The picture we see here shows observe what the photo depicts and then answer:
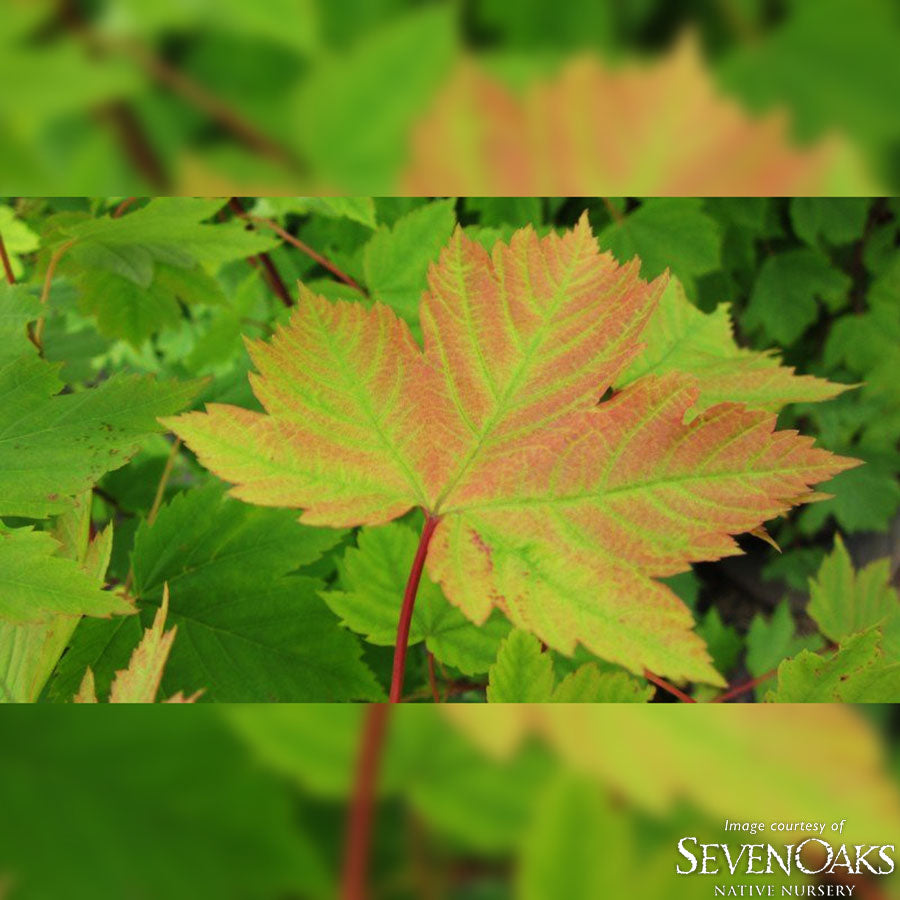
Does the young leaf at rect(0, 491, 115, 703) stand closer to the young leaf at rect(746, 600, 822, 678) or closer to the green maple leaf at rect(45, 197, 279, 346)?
the green maple leaf at rect(45, 197, 279, 346)

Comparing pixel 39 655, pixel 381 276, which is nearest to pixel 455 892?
pixel 39 655

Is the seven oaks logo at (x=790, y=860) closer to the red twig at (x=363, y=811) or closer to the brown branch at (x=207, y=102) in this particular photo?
the red twig at (x=363, y=811)

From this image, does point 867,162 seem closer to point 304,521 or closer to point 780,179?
point 780,179

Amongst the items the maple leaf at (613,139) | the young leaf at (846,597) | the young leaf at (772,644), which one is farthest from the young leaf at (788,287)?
the maple leaf at (613,139)

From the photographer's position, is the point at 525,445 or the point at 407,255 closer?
the point at 525,445

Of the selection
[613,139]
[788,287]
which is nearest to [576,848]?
[613,139]

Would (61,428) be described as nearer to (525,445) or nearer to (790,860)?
(525,445)

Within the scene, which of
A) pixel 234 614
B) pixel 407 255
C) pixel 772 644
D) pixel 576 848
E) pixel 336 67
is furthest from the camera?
pixel 772 644
